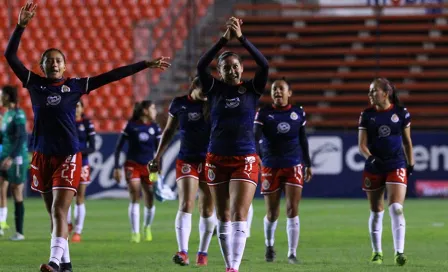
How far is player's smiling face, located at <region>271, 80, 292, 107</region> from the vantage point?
474 inches

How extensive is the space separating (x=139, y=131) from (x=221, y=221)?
244 inches

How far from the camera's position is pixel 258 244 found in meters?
14.5

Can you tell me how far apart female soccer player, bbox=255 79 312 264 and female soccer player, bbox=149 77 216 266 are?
782mm

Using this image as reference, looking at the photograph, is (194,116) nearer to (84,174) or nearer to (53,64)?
(53,64)

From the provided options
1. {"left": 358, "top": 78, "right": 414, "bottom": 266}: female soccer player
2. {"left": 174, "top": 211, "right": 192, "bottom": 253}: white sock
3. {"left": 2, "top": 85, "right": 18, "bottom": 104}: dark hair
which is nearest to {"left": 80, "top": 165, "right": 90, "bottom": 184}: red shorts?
{"left": 2, "top": 85, "right": 18, "bottom": 104}: dark hair

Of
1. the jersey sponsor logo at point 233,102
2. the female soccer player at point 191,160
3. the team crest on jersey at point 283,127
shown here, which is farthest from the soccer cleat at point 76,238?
the jersey sponsor logo at point 233,102

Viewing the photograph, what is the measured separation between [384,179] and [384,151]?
32 cm

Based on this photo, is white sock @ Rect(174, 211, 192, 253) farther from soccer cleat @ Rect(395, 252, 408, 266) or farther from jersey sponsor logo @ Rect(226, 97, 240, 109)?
jersey sponsor logo @ Rect(226, 97, 240, 109)

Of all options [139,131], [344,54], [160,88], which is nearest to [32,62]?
[160,88]

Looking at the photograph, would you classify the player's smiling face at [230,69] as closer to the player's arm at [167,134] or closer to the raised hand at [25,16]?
the raised hand at [25,16]

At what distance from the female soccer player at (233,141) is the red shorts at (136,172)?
587 cm

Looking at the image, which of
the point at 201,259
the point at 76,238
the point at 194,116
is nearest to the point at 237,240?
the point at 201,259

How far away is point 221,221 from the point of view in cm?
973

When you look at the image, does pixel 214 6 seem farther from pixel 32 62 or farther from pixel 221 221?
pixel 221 221
